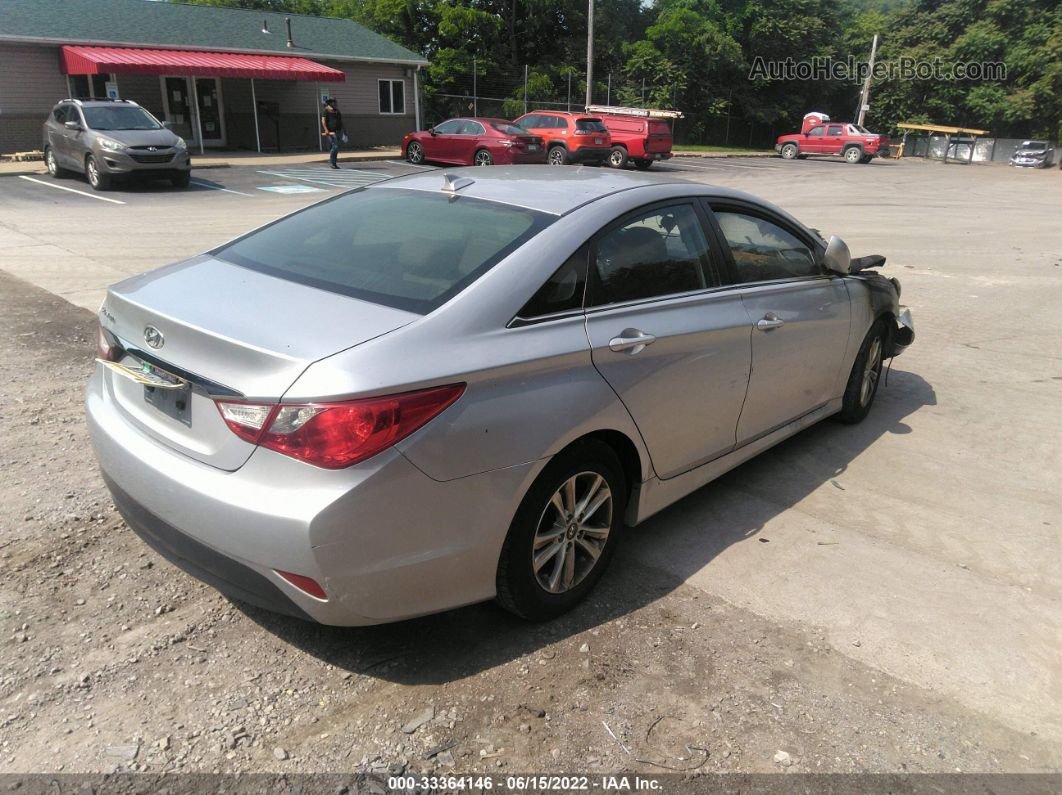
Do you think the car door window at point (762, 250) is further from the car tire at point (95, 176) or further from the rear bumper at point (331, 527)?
the car tire at point (95, 176)

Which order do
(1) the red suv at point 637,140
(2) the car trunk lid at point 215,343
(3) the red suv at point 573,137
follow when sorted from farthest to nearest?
(1) the red suv at point 637,140 < (3) the red suv at point 573,137 < (2) the car trunk lid at point 215,343

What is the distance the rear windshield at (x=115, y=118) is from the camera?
58.3ft

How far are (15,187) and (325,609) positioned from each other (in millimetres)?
19104

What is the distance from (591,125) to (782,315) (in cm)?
2256

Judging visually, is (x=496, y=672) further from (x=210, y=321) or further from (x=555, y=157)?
(x=555, y=157)

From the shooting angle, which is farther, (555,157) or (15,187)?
(555,157)

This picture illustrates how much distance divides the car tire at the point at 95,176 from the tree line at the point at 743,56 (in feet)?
69.7

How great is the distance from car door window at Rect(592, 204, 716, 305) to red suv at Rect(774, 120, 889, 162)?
41.1 meters

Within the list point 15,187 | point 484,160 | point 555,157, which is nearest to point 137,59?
point 15,187

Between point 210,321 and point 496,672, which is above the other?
point 210,321

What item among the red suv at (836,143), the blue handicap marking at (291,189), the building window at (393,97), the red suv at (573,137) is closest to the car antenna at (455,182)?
the blue handicap marking at (291,189)

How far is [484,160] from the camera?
77.2 feet

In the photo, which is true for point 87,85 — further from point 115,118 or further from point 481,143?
point 481,143

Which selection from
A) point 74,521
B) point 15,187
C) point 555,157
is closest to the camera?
point 74,521
